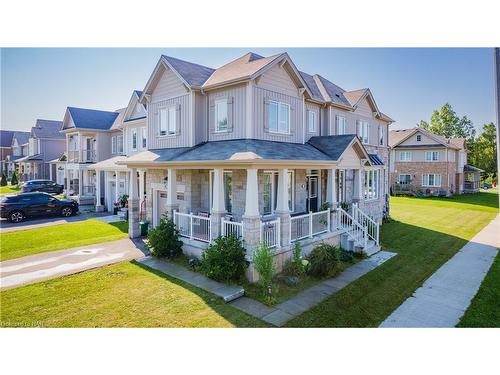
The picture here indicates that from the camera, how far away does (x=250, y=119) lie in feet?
38.1

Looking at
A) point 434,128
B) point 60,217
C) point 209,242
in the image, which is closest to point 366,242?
point 209,242

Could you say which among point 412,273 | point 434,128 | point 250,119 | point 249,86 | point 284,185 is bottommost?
point 412,273

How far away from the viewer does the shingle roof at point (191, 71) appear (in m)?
13.1

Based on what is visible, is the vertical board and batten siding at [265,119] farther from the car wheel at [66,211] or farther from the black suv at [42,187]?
the black suv at [42,187]

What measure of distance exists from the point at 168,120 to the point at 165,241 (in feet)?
19.6

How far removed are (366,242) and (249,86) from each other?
25.9ft

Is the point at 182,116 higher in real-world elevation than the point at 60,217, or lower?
higher

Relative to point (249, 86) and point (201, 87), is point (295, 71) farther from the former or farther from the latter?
point (201, 87)

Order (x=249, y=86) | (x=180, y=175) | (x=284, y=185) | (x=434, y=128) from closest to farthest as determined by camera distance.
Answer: (x=284, y=185), (x=249, y=86), (x=180, y=175), (x=434, y=128)

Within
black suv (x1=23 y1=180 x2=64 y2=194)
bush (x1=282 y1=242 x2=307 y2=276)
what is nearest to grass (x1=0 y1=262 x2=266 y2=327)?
bush (x1=282 y1=242 x2=307 y2=276)

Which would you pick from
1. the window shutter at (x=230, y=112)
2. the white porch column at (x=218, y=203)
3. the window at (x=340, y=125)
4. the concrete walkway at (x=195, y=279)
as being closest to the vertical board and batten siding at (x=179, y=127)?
the window shutter at (x=230, y=112)

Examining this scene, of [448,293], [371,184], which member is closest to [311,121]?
[371,184]

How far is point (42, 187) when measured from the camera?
3070 cm

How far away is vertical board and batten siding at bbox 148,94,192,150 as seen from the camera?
1331 cm
